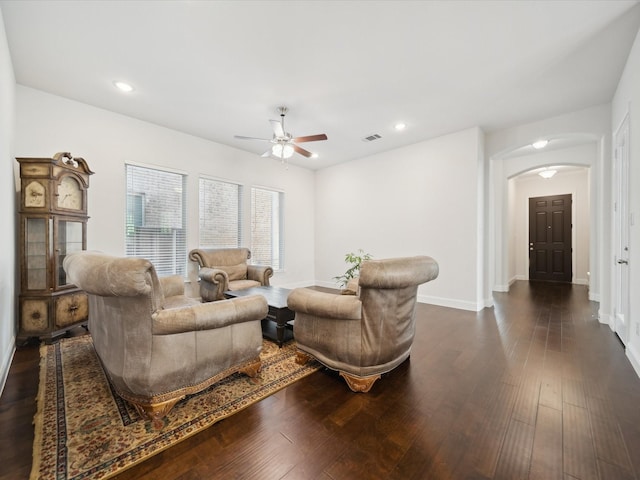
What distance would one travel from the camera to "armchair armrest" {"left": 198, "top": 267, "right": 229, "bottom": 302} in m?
3.92

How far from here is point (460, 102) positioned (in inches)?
139

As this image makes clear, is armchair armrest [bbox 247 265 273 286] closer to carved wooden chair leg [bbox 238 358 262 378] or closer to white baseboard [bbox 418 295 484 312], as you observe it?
carved wooden chair leg [bbox 238 358 262 378]

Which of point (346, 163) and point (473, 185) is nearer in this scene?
point (473, 185)

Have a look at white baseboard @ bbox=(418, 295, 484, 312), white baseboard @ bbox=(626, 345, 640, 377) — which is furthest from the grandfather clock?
white baseboard @ bbox=(626, 345, 640, 377)

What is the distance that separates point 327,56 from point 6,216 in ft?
10.8

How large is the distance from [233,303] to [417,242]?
4.03 metres

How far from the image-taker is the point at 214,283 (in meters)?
3.94

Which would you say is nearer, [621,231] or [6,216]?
[6,216]

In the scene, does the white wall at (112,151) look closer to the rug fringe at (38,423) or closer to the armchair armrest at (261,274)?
the armchair armrest at (261,274)

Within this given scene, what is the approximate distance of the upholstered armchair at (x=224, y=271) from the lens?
3.97 m

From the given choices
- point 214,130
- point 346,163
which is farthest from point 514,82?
point 214,130

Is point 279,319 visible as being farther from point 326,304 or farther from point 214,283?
point 214,283

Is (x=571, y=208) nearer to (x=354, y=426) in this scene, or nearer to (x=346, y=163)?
(x=346, y=163)

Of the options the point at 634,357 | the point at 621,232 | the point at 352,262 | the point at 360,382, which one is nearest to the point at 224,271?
the point at 352,262
